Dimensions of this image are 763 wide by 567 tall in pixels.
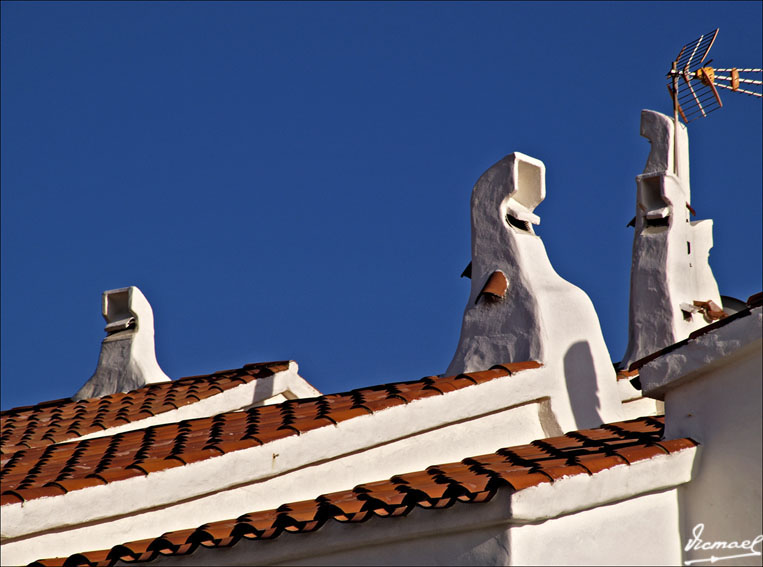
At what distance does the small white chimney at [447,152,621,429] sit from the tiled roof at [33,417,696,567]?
1.96 meters

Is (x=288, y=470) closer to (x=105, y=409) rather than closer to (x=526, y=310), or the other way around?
(x=526, y=310)

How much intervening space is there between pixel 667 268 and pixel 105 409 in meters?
6.39

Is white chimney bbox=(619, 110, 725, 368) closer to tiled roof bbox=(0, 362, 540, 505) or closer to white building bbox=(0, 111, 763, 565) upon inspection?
white building bbox=(0, 111, 763, 565)

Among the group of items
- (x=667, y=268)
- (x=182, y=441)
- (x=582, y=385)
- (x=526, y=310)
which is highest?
(x=667, y=268)

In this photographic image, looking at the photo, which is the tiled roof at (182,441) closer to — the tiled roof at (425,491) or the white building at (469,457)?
the white building at (469,457)

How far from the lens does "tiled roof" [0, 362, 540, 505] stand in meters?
8.46

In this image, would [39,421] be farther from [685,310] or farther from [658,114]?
[658,114]

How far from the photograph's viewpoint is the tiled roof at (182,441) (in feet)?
27.8

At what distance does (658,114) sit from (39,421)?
26.7 ft

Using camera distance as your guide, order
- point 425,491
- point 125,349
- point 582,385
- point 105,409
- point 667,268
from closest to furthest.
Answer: point 425,491, point 582,385, point 105,409, point 667,268, point 125,349

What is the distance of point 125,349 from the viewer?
15.0 m

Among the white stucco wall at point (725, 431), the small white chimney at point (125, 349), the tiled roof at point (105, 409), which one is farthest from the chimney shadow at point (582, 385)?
the small white chimney at point (125, 349)

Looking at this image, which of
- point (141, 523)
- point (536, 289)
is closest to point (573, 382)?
point (536, 289)

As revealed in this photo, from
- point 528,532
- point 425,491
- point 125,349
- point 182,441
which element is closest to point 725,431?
point 528,532
